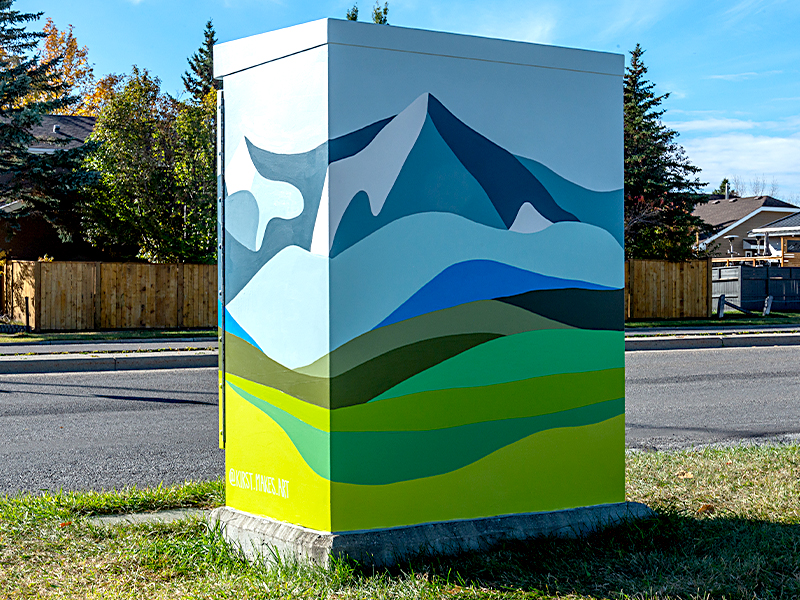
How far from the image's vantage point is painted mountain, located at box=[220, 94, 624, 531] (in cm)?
349

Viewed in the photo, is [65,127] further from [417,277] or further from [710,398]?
[417,277]

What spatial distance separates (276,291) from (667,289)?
26327 millimetres

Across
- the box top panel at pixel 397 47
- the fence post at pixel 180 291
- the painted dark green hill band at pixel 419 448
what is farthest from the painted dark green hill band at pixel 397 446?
the fence post at pixel 180 291

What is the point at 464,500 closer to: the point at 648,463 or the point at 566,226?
the point at 566,226

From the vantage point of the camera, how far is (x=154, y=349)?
15.7 m

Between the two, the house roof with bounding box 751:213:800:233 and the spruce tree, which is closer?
the spruce tree

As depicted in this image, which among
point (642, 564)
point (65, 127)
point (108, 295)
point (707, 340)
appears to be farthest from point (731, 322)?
point (65, 127)

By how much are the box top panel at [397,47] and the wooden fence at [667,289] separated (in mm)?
24086

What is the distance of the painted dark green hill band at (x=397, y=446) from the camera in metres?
3.46

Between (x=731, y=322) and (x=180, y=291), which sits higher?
(x=180, y=291)

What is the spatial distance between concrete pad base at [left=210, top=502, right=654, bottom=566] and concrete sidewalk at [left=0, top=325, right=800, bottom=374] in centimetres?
1067

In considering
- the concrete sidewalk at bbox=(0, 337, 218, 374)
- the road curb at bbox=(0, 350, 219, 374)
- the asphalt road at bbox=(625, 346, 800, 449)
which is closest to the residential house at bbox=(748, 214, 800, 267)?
the asphalt road at bbox=(625, 346, 800, 449)

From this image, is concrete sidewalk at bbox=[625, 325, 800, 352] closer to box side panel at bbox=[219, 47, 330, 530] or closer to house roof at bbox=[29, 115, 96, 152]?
box side panel at bbox=[219, 47, 330, 530]

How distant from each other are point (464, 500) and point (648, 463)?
8.38 feet
